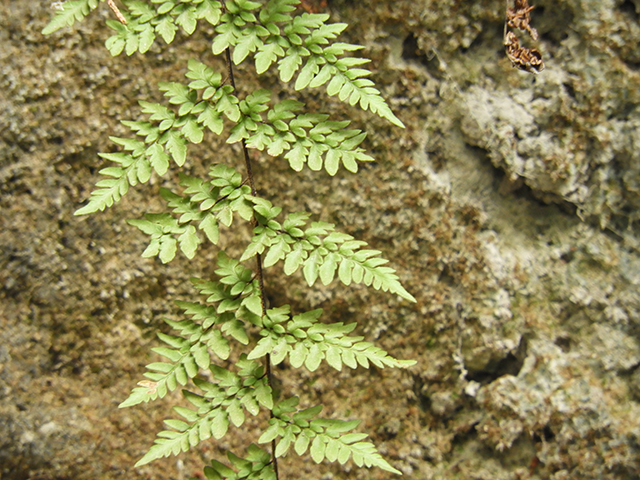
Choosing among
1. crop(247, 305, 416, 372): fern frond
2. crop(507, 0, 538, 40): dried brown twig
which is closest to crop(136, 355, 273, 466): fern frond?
crop(247, 305, 416, 372): fern frond

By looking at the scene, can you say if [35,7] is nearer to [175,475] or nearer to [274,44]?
[274,44]

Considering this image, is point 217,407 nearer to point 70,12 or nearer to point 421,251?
point 421,251

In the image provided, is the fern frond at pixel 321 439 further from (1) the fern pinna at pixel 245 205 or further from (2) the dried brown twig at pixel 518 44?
(2) the dried brown twig at pixel 518 44

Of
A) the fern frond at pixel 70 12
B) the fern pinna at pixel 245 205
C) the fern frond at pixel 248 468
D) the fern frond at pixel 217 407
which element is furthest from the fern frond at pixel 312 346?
the fern frond at pixel 70 12

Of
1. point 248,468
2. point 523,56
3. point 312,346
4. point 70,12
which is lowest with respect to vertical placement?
point 248,468

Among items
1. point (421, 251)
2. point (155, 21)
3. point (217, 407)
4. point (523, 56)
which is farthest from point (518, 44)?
point (217, 407)

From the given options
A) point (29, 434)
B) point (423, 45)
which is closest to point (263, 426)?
point (29, 434)
